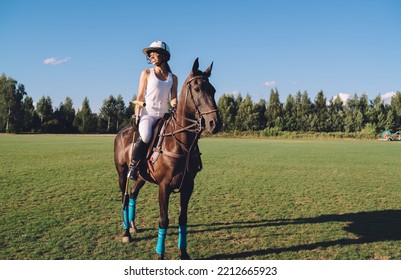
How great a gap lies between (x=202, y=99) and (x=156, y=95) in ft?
3.47

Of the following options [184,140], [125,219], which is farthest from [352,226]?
[125,219]

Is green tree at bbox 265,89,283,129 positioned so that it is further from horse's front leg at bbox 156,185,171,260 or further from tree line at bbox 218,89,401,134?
horse's front leg at bbox 156,185,171,260

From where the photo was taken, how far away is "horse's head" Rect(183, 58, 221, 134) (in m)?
3.79

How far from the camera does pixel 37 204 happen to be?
8086 millimetres

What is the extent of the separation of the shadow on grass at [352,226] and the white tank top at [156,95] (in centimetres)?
251

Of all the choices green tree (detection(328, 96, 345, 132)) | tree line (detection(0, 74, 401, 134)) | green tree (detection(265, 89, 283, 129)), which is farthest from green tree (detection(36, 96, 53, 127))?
green tree (detection(328, 96, 345, 132))

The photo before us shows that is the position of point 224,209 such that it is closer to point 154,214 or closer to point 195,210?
point 195,210

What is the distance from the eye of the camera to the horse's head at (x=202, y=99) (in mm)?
3789

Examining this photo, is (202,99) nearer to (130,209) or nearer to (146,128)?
(146,128)

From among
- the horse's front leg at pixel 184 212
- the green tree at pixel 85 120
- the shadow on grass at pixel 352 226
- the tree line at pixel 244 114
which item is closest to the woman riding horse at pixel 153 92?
the horse's front leg at pixel 184 212

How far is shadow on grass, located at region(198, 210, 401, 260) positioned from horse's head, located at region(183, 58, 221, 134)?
2.37 m

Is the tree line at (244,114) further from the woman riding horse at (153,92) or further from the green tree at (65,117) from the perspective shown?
the woman riding horse at (153,92)

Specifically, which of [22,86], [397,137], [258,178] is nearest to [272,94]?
[397,137]

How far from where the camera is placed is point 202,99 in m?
3.97
